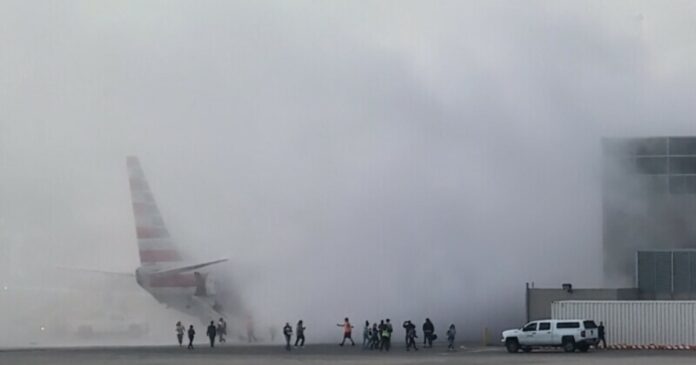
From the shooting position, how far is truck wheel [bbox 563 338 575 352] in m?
58.2

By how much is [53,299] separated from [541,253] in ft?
89.3

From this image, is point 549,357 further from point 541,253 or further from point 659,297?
point 541,253

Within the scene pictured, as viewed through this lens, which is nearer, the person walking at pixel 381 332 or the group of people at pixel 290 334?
the group of people at pixel 290 334

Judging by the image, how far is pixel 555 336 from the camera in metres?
58.7

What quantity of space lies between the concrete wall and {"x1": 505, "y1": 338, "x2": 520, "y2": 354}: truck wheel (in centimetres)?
893

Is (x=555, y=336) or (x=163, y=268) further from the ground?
(x=163, y=268)

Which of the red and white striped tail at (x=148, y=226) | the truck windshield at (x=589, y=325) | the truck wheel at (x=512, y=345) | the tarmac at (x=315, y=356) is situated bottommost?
the tarmac at (x=315, y=356)

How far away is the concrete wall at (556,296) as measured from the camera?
68312 mm

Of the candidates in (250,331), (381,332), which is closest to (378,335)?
(381,332)

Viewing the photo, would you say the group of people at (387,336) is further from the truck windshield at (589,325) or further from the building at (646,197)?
the building at (646,197)

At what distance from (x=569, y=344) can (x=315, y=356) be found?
1058 centimetres

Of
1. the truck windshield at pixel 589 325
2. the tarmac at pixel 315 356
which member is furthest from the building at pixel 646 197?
the truck windshield at pixel 589 325

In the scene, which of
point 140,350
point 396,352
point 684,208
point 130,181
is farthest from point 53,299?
point 684,208

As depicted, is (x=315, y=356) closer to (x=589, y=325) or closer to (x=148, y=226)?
(x=589, y=325)
